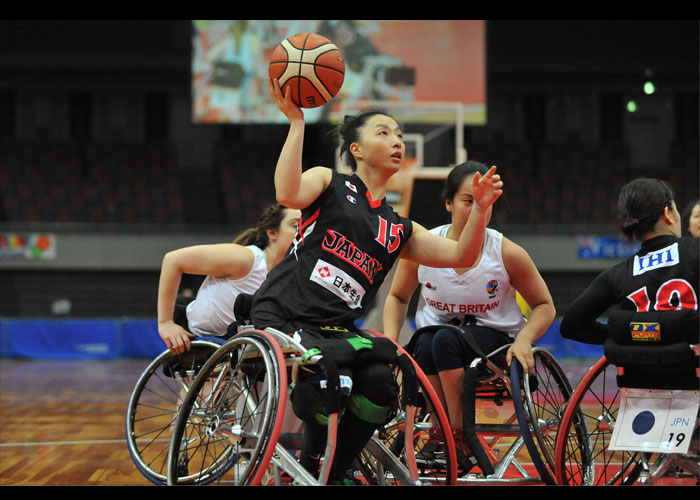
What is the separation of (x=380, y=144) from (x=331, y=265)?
0.49 m

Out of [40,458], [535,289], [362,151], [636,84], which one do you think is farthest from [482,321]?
[636,84]

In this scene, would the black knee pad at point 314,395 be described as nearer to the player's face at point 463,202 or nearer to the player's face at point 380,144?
the player's face at point 380,144

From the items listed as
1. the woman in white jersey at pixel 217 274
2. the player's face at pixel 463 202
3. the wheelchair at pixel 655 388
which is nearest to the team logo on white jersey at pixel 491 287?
the player's face at pixel 463 202

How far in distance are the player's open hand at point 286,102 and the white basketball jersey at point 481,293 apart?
1.01m

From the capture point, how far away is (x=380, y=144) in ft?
8.87

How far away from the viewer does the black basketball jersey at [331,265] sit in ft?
8.20

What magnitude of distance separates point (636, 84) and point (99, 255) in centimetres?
1152

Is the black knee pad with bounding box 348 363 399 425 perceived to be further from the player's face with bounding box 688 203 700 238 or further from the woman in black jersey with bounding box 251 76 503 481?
the player's face with bounding box 688 203 700 238

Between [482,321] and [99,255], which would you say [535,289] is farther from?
[99,255]

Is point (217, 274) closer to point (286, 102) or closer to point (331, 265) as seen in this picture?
point (331, 265)

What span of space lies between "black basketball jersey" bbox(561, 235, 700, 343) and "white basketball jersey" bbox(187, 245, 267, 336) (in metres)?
1.54

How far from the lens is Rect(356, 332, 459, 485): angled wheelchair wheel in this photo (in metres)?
2.39

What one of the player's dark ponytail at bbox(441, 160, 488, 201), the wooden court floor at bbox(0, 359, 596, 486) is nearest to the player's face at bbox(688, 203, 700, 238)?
the player's dark ponytail at bbox(441, 160, 488, 201)

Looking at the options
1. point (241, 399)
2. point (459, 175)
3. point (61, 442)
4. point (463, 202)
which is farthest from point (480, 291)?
point (61, 442)
